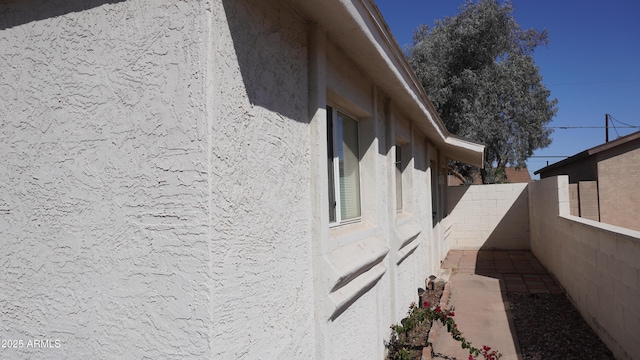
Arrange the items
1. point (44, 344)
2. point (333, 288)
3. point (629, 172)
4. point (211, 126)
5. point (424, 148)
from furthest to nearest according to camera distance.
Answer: point (629, 172) → point (424, 148) → point (333, 288) → point (44, 344) → point (211, 126)

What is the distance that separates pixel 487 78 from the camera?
1791cm

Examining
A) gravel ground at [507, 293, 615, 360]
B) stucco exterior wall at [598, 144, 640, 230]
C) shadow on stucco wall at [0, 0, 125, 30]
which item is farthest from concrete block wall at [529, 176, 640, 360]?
shadow on stucco wall at [0, 0, 125, 30]

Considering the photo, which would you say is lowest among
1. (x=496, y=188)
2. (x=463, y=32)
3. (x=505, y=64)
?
(x=496, y=188)

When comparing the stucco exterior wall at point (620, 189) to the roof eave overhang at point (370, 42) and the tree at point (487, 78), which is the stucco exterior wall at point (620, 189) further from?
the roof eave overhang at point (370, 42)

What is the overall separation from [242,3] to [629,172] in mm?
13127

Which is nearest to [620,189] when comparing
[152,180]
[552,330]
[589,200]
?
[589,200]

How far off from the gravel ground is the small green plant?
27.4 inches

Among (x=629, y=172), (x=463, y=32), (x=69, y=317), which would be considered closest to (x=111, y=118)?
(x=69, y=317)

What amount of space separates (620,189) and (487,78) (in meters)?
7.74

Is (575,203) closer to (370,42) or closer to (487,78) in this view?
(487,78)

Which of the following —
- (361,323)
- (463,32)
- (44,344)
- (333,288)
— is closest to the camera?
(44,344)

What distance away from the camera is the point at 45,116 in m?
2.15

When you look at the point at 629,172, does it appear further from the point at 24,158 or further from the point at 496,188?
the point at 24,158

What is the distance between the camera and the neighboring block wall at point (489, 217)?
13.9m
